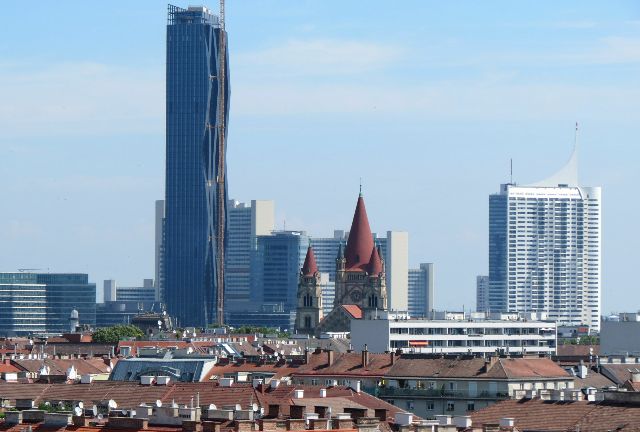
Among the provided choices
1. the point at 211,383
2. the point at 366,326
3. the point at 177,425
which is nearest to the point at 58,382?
the point at 211,383

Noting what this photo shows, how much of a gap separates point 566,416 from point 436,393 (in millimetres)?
38306

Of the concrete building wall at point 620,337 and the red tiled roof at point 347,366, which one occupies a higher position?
the concrete building wall at point 620,337

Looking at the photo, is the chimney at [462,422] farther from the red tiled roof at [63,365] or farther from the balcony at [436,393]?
the red tiled roof at [63,365]

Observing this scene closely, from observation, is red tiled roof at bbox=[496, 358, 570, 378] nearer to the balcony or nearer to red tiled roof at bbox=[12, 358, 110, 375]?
the balcony

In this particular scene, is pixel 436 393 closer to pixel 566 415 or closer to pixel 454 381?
pixel 454 381

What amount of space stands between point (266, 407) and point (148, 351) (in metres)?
69.6

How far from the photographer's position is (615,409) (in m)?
69.8

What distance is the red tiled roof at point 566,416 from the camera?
67062 mm

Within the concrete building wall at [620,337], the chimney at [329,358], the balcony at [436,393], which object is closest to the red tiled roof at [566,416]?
the balcony at [436,393]

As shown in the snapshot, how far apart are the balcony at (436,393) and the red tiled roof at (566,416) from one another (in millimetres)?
30225

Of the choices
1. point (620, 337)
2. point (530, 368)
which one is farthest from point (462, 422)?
point (620, 337)

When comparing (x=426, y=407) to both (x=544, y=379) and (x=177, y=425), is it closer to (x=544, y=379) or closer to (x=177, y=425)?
(x=544, y=379)

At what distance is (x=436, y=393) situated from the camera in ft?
356

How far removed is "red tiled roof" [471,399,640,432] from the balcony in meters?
30.2
